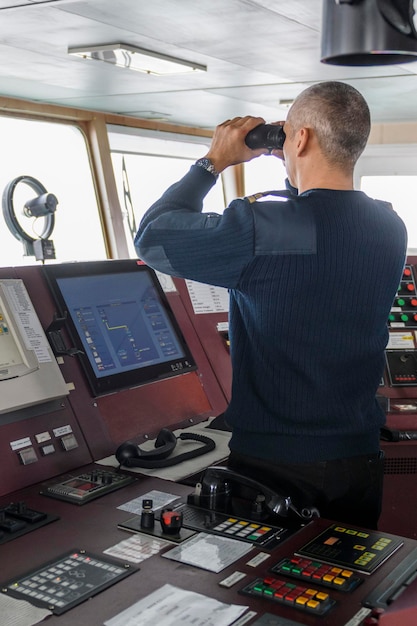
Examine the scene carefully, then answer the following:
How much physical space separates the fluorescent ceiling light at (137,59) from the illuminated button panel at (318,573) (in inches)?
127

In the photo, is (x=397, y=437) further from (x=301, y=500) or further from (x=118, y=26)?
(x=118, y=26)

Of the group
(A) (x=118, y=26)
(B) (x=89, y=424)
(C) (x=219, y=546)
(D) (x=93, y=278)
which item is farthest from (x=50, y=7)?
(C) (x=219, y=546)

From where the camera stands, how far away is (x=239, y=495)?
6.17 ft

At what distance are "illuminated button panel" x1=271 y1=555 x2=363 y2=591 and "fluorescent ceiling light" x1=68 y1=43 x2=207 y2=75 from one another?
3.23 meters

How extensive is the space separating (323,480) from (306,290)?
1.55 ft

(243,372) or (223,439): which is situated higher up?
(243,372)

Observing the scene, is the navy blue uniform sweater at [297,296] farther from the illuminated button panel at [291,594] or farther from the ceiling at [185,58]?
the ceiling at [185,58]

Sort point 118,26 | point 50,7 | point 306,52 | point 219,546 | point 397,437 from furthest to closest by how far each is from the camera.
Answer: point 306,52
point 118,26
point 50,7
point 397,437
point 219,546

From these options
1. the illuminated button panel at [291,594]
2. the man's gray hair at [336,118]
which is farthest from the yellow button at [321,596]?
the man's gray hair at [336,118]

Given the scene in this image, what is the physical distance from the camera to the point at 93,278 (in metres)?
2.49

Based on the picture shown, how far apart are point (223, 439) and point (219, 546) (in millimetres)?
790

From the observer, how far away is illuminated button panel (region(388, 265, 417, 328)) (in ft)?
10.6

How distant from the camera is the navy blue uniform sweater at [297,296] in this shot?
179 cm

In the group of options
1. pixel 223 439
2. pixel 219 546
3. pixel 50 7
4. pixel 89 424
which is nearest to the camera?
pixel 219 546
